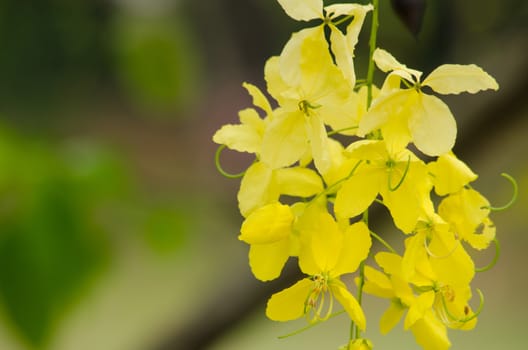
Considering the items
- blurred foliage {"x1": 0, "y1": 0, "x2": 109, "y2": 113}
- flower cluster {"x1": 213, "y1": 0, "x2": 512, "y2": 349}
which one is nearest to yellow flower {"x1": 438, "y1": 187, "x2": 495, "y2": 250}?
flower cluster {"x1": 213, "y1": 0, "x2": 512, "y2": 349}

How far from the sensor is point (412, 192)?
356 mm

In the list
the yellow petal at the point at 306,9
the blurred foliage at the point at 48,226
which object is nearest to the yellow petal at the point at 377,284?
the yellow petal at the point at 306,9

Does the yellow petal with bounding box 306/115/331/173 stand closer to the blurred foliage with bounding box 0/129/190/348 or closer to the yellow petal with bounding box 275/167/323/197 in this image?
the yellow petal with bounding box 275/167/323/197

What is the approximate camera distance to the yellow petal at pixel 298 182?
1.26ft

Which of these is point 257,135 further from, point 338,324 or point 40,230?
point 338,324

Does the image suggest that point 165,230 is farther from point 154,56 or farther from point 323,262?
point 323,262

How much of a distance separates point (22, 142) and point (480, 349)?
171 cm

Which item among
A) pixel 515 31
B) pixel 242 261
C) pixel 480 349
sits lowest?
pixel 480 349

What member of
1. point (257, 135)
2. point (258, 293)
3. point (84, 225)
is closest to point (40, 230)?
point (84, 225)

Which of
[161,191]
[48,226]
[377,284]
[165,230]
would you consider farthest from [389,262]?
[161,191]

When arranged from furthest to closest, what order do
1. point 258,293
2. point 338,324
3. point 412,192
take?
1. point 338,324
2. point 258,293
3. point 412,192

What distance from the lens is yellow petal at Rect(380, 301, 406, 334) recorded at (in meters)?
0.41

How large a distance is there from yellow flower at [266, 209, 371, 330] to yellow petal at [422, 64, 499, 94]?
58mm

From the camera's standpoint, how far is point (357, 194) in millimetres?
356
